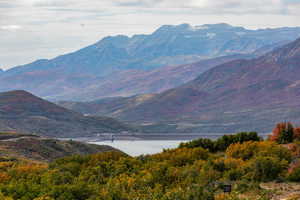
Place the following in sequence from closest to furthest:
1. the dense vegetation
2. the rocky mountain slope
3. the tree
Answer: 1. the dense vegetation
2. the tree
3. the rocky mountain slope

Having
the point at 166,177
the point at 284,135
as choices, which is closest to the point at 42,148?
the point at 284,135

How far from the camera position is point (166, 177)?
125ft

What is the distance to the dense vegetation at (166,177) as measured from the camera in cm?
3272

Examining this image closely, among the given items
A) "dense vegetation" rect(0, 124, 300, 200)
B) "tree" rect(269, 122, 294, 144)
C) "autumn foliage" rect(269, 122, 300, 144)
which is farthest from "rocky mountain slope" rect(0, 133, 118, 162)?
"dense vegetation" rect(0, 124, 300, 200)

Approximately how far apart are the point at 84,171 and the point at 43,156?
69231 millimetres

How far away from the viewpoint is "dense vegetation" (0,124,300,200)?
32.7m

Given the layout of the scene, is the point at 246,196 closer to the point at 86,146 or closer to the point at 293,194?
the point at 293,194

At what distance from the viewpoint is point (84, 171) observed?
44.2m

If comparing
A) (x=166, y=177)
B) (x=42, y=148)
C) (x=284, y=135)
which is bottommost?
(x=166, y=177)

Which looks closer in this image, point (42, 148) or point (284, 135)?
point (284, 135)

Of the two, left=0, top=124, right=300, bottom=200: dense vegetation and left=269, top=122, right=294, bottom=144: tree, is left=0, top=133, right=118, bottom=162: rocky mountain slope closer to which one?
left=269, top=122, right=294, bottom=144: tree

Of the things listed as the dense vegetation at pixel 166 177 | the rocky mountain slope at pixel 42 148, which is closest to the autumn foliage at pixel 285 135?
the dense vegetation at pixel 166 177

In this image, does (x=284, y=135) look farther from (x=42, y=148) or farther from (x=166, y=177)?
(x=42, y=148)

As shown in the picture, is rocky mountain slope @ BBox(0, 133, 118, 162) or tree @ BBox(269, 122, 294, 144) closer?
tree @ BBox(269, 122, 294, 144)
